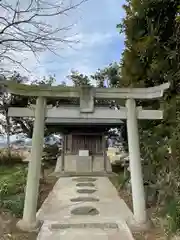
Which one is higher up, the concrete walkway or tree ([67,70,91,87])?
tree ([67,70,91,87])

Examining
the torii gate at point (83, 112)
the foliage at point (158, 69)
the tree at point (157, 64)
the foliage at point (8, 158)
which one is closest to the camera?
the torii gate at point (83, 112)

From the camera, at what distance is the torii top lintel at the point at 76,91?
614cm

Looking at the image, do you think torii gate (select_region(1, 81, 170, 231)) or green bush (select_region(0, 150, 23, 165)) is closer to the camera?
torii gate (select_region(1, 81, 170, 231))

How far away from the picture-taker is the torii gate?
5957mm

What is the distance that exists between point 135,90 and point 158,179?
2.69 m

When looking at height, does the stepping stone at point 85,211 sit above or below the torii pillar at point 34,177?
below

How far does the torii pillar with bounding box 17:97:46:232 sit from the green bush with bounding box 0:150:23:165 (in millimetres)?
11862

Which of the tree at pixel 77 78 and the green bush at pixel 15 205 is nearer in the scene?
the green bush at pixel 15 205

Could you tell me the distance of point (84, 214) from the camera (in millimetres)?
6930

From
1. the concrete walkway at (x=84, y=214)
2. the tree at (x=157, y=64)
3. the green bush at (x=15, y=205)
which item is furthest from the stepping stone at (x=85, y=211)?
the tree at (x=157, y=64)

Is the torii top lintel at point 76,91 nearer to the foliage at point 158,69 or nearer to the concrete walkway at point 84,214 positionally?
the foliage at point 158,69

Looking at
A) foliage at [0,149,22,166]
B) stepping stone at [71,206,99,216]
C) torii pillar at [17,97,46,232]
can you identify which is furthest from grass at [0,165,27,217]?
foliage at [0,149,22,166]

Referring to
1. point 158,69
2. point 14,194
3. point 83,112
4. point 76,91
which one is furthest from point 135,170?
point 158,69

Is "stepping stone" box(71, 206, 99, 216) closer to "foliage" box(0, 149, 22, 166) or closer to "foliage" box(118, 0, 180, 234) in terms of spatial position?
"foliage" box(118, 0, 180, 234)
